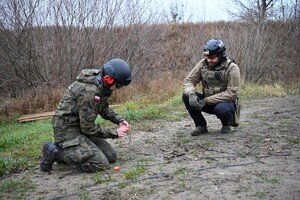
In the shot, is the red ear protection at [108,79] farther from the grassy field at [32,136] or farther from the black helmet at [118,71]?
the grassy field at [32,136]

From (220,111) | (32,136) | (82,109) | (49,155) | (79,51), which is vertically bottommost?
(32,136)

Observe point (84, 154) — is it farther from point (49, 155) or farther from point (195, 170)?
point (195, 170)

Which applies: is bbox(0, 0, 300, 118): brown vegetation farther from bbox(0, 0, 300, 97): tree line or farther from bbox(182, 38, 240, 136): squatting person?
bbox(182, 38, 240, 136): squatting person

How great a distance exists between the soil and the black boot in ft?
0.37

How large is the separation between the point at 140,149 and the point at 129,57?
9751 mm

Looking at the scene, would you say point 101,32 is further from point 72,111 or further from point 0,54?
point 72,111

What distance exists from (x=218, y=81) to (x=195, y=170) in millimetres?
2041

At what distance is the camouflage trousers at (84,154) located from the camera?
14.6 feet

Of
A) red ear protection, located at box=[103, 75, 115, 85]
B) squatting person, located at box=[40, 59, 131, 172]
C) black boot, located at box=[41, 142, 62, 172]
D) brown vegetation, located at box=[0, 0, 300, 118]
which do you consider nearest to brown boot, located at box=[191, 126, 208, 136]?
squatting person, located at box=[40, 59, 131, 172]

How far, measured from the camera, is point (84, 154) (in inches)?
174

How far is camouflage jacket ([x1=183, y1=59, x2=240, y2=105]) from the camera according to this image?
562 centimetres

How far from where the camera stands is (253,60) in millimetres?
14055

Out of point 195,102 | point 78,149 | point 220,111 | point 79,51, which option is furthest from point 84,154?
point 79,51

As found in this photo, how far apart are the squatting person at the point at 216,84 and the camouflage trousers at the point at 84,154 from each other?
74.3 inches
